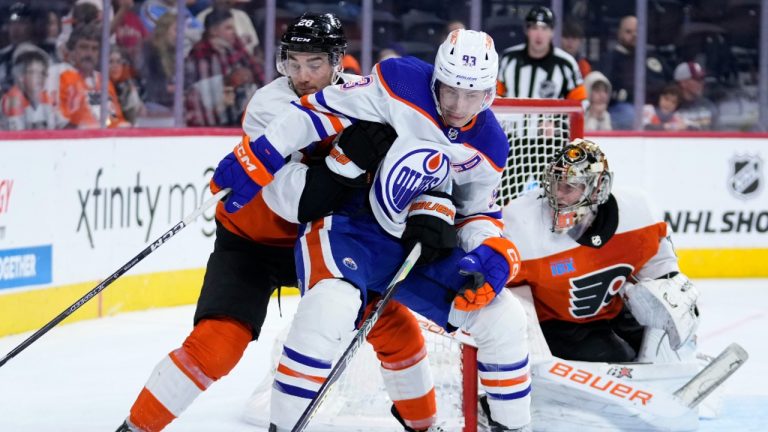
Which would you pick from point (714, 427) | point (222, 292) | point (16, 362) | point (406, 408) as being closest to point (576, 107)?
point (714, 427)

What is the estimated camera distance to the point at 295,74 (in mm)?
3623

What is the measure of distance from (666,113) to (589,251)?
393 centimetres

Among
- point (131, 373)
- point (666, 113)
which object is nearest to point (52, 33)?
point (131, 373)

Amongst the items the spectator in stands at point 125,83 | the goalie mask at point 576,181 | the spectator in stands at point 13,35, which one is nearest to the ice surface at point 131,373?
the goalie mask at point 576,181

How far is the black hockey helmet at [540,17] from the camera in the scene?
6930 mm

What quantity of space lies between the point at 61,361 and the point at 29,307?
0.50m

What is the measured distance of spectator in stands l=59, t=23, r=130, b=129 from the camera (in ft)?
19.7

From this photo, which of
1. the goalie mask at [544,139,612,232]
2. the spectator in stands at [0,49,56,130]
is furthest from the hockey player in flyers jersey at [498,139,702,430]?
the spectator in stands at [0,49,56,130]

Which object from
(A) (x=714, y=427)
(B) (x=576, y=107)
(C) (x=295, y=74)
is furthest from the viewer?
(B) (x=576, y=107)

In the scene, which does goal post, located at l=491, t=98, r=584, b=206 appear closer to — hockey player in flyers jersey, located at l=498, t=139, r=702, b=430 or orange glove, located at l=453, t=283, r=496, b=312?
hockey player in flyers jersey, located at l=498, t=139, r=702, b=430

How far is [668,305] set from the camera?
4086mm

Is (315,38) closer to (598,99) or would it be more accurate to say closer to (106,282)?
(106,282)

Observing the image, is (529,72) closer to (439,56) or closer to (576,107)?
(576,107)

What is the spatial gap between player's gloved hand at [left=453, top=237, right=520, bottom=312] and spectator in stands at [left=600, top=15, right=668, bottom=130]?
4473 mm
